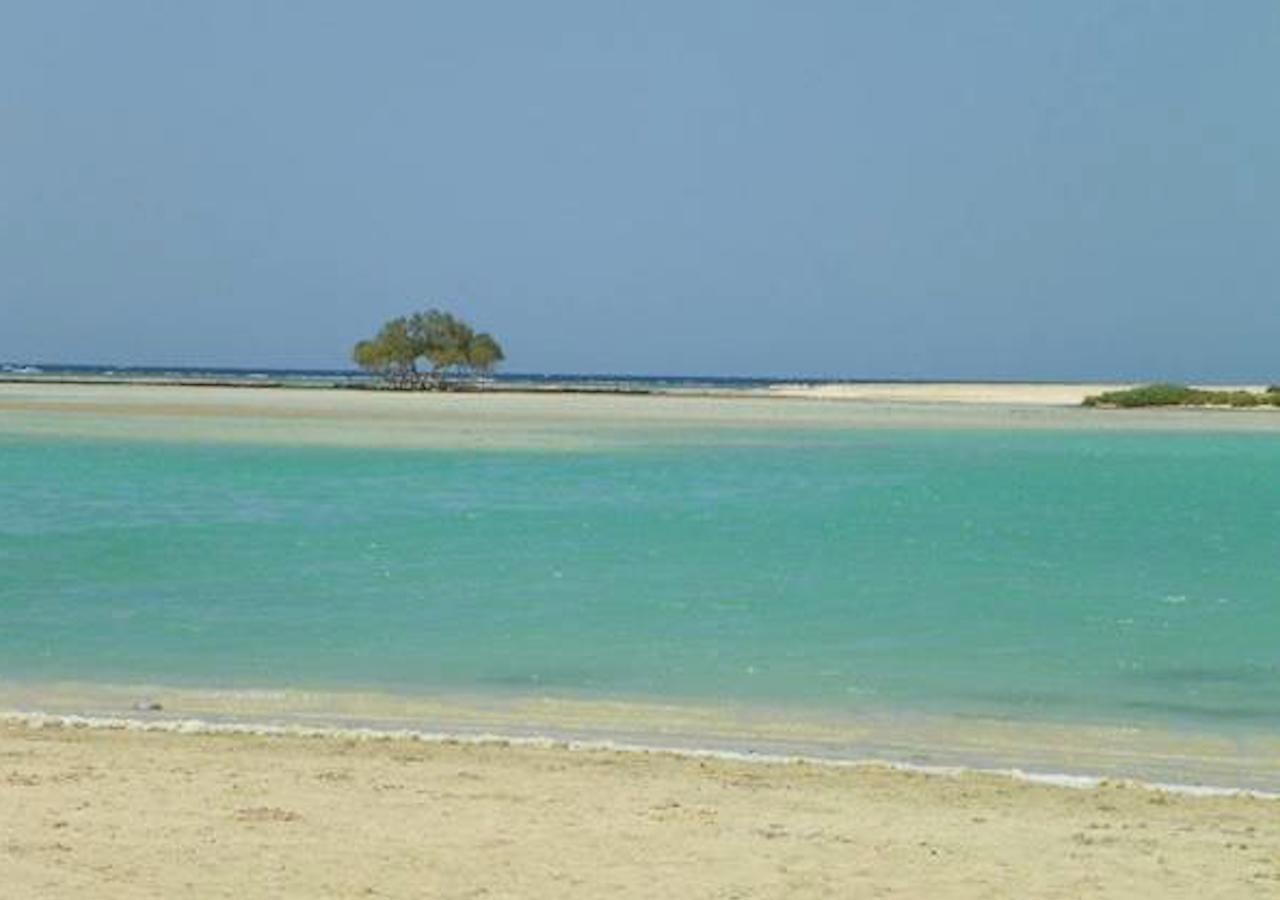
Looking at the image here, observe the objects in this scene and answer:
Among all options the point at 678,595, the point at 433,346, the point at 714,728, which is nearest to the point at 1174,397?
the point at 433,346

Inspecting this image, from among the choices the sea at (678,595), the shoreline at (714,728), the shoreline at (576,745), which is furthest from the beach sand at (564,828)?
the sea at (678,595)

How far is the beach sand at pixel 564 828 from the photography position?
22.4 feet

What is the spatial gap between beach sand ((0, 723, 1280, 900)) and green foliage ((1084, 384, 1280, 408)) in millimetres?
89885

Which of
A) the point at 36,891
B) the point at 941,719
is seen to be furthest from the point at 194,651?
the point at 36,891

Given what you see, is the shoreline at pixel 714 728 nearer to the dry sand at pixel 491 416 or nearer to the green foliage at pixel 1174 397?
the dry sand at pixel 491 416

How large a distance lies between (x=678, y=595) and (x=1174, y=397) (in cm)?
8505

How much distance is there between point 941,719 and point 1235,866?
4.08 m

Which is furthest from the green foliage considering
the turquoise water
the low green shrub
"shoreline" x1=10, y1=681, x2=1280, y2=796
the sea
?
"shoreline" x1=10, y1=681, x2=1280, y2=796

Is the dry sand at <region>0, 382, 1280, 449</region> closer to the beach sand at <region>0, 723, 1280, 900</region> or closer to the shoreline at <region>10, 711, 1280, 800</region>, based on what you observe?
the shoreline at <region>10, 711, 1280, 800</region>

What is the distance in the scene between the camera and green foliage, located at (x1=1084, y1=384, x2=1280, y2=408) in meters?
95.4

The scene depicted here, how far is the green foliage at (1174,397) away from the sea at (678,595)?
62.5m

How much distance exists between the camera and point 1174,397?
98188 mm

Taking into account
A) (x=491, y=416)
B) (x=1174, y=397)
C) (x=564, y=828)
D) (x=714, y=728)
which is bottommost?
(x=491, y=416)

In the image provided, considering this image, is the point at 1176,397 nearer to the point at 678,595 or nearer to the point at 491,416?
the point at 491,416
